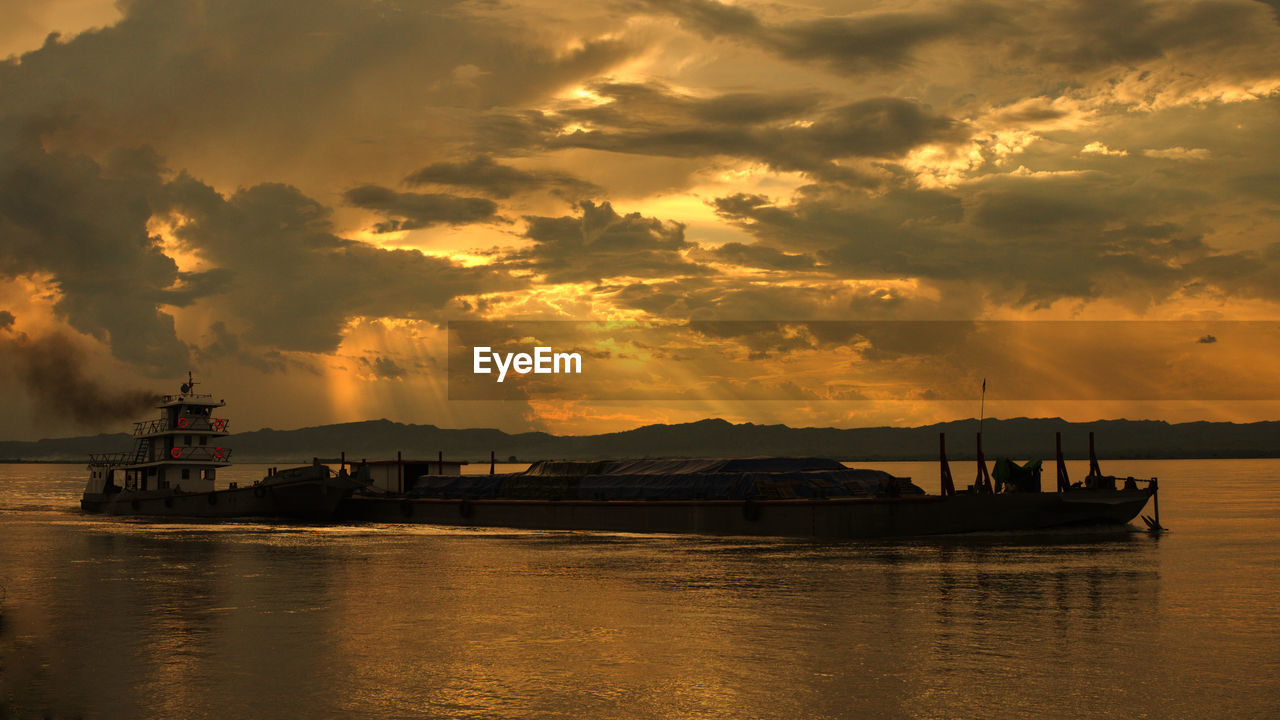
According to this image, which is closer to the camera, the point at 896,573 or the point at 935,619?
the point at 935,619

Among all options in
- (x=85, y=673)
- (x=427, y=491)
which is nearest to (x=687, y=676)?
(x=85, y=673)

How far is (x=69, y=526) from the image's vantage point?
264 feet

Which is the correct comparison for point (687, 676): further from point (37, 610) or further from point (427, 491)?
point (427, 491)

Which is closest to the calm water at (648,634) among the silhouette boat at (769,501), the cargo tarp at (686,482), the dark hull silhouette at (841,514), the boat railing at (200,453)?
the dark hull silhouette at (841,514)

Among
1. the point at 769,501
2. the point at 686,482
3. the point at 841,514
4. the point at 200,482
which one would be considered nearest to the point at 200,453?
the point at 200,482

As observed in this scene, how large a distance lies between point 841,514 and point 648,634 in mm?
33403

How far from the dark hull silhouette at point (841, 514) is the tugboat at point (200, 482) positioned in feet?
56.4

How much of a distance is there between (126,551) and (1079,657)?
47.5 meters

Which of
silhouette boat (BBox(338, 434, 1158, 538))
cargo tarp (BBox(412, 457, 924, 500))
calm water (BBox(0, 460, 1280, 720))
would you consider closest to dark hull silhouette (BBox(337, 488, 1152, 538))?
silhouette boat (BBox(338, 434, 1158, 538))

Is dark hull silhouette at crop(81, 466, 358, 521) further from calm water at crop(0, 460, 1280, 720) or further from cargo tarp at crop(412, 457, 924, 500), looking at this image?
calm water at crop(0, 460, 1280, 720)

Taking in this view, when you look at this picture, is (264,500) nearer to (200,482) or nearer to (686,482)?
(200,482)

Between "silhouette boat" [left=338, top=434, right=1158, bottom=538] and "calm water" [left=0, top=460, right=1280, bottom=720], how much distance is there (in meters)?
5.90

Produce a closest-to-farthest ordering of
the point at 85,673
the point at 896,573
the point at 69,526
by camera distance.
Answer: the point at 85,673 → the point at 896,573 → the point at 69,526

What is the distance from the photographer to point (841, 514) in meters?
58.0
